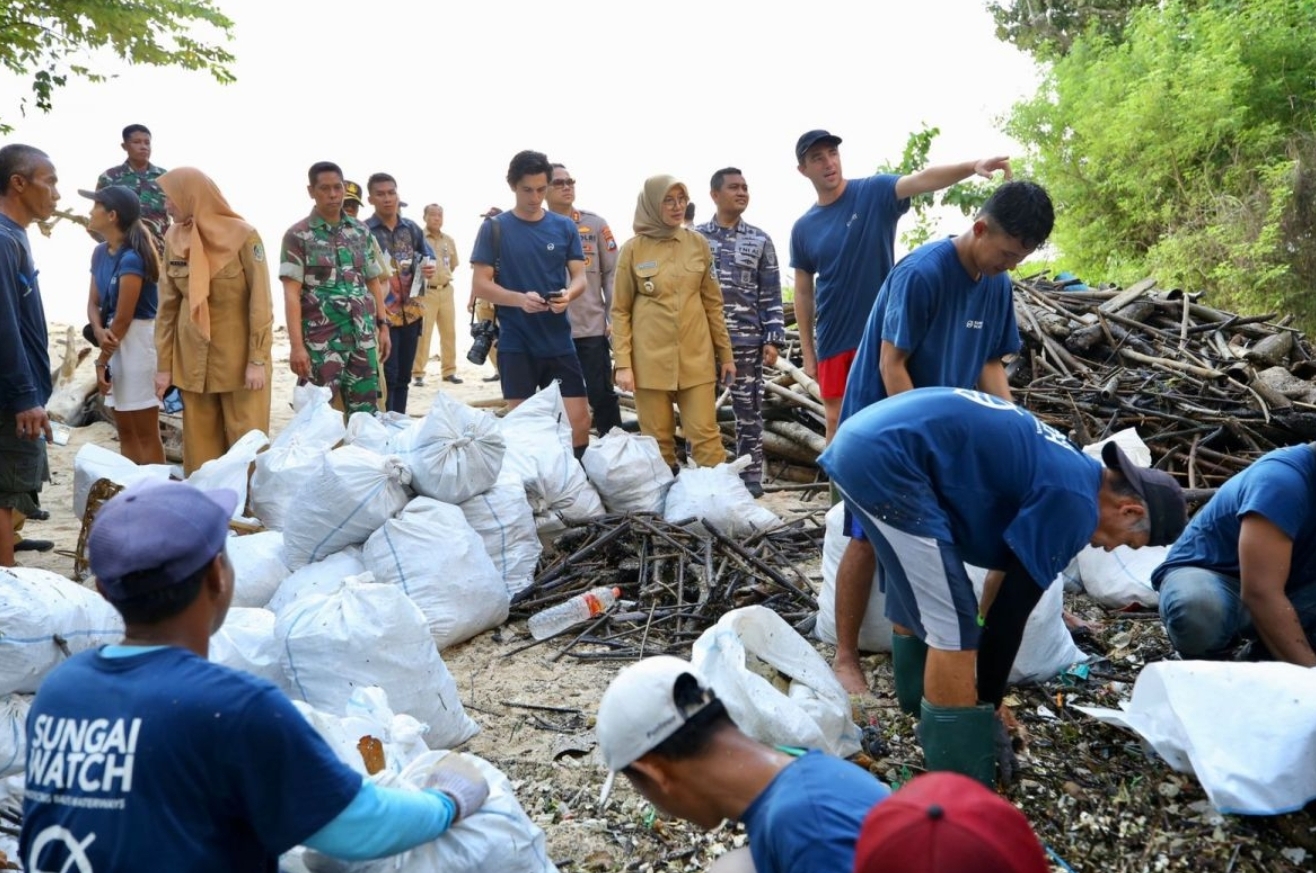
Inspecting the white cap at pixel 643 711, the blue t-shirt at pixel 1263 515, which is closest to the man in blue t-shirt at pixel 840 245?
the blue t-shirt at pixel 1263 515

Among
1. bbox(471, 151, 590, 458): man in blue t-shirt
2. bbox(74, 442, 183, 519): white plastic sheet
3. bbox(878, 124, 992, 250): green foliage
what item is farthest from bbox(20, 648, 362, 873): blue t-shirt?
bbox(878, 124, 992, 250): green foliage

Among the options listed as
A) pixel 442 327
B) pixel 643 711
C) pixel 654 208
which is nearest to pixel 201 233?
pixel 654 208

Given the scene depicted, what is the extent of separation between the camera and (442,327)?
10.9m

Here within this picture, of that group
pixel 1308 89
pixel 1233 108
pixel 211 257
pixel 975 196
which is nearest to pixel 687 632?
pixel 211 257

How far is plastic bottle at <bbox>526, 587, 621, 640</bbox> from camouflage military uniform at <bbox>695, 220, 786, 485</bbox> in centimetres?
215

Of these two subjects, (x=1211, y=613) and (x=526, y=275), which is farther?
(x=526, y=275)

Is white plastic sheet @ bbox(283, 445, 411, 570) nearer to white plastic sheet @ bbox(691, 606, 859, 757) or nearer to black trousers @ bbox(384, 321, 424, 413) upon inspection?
white plastic sheet @ bbox(691, 606, 859, 757)

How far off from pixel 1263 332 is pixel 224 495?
26.8ft

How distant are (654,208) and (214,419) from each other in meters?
2.62

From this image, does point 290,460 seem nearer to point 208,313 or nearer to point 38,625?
point 208,313

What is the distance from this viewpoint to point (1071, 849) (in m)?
2.77

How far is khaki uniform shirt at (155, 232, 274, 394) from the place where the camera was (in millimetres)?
5387

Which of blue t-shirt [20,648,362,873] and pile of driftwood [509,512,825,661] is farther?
pile of driftwood [509,512,825,661]

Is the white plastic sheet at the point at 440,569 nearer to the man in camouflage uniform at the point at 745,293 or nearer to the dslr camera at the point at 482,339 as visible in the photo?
the man in camouflage uniform at the point at 745,293
